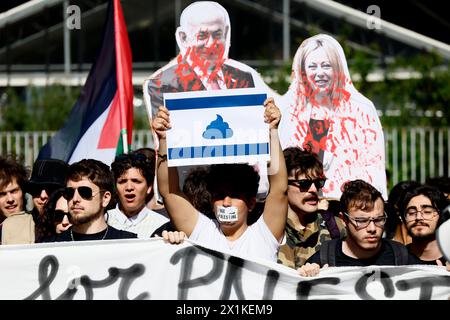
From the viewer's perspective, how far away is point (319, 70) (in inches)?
276

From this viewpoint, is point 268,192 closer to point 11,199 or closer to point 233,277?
point 233,277

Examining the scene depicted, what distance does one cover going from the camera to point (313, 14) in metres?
21.1

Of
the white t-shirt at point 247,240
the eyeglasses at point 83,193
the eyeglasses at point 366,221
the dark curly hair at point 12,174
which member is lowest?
the white t-shirt at point 247,240

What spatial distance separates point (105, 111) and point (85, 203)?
7.36ft

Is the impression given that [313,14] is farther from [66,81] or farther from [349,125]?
[349,125]

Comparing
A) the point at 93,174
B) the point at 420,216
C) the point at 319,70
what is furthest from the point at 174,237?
the point at 319,70

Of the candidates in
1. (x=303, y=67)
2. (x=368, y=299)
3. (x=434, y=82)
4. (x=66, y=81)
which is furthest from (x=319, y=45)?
(x=66, y=81)

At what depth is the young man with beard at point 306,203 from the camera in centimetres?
639

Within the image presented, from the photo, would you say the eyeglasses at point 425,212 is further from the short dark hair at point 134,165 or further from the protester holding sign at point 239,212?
the short dark hair at point 134,165

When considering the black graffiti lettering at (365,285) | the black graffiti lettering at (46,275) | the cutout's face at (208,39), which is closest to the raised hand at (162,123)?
the black graffiti lettering at (46,275)

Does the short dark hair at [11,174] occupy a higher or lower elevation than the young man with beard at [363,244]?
higher

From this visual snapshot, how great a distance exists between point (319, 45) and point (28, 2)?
568 inches

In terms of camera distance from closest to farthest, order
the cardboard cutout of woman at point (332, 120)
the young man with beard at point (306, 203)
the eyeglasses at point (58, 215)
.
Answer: the young man with beard at point (306, 203) → the eyeglasses at point (58, 215) → the cardboard cutout of woman at point (332, 120)

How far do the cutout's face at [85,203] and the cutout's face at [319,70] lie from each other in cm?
164
